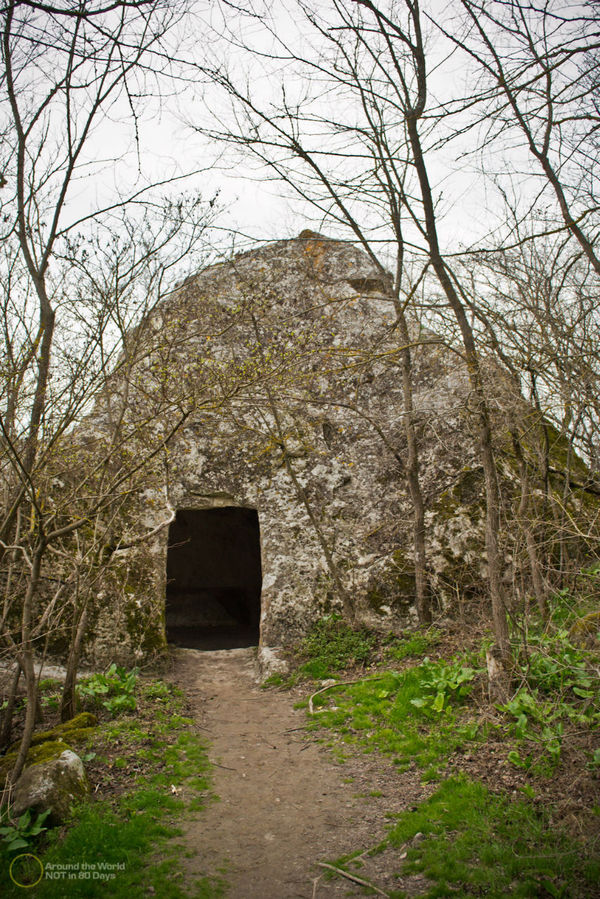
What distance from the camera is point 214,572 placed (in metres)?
13.2

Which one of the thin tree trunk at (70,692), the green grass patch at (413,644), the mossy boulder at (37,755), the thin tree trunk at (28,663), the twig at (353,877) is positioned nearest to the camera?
the twig at (353,877)

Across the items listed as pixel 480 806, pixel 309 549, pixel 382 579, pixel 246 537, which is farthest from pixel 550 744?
pixel 246 537

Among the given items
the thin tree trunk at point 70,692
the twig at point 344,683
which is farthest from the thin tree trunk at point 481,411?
the thin tree trunk at point 70,692

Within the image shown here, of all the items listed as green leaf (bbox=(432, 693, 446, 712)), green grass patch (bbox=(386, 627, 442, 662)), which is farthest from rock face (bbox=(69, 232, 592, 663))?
green leaf (bbox=(432, 693, 446, 712))

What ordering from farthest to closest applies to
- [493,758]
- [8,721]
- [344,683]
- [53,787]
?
[344,683]
[8,721]
[493,758]
[53,787]

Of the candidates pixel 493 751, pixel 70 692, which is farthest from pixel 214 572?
pixel 493 751

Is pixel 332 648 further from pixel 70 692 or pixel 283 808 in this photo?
pixel 70 692

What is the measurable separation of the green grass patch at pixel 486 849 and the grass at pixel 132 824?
1.28m

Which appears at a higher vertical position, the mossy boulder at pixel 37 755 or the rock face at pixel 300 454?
the rock face at pixel 300 454

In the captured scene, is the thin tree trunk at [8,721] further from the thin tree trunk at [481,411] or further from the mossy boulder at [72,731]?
the thin tree trunk at [481,411]

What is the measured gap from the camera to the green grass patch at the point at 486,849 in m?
2.98

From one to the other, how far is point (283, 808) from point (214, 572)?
906 centimetres

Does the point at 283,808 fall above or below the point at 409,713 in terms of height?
below

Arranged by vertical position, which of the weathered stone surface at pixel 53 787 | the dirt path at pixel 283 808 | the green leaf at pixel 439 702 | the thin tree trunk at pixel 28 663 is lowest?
the dirt path at pixel 283 808
